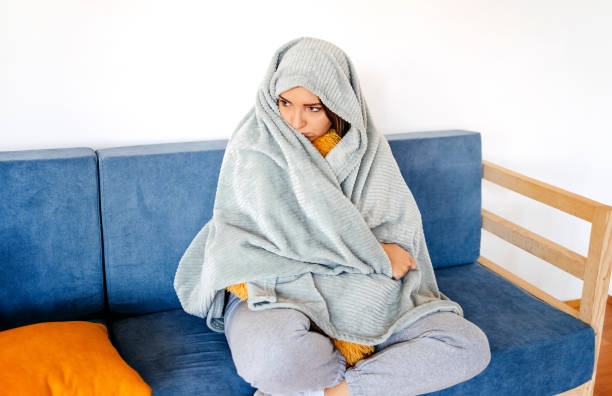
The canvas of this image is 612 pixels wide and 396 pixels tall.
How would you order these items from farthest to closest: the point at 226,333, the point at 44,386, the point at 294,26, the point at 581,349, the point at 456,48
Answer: the point at 456,48, the point at 294,26, the point at 581,349, the point at 226,333, the point at 44,386

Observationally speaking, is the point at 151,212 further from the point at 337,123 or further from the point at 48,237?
the point at 337,123

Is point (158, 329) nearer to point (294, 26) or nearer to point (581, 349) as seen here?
point (294, 26)

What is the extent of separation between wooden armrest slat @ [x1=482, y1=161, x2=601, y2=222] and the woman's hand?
0.52 metres

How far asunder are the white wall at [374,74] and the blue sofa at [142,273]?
15 cm

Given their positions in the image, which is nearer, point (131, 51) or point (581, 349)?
point (581, 349)

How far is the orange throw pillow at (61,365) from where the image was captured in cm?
104

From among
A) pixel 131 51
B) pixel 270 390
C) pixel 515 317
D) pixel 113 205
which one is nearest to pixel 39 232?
pixel 113 205

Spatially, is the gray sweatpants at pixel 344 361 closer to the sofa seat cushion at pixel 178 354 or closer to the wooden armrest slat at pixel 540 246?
the sofa seat cushion at pixel 178 354

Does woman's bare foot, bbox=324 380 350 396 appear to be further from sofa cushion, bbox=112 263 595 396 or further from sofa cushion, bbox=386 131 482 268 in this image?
A: sofa cushion, bbox=386 131 482 268

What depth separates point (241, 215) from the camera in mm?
1363

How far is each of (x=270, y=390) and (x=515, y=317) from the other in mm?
733

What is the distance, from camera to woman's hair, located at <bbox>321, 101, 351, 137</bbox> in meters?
1.42

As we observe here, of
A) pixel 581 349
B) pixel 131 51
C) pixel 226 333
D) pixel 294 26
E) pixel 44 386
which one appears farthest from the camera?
pixel 294 26

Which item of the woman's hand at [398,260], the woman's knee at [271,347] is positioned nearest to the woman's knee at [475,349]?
the woman's hand at [398,260]
